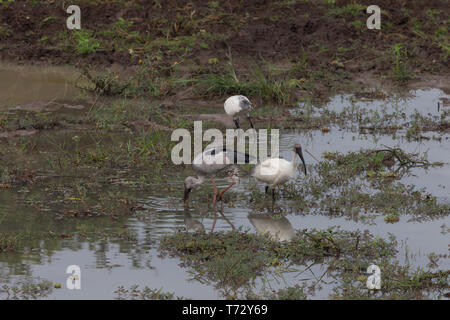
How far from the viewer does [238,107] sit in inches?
441

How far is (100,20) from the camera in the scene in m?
16.6

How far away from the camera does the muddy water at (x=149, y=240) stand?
247 inches

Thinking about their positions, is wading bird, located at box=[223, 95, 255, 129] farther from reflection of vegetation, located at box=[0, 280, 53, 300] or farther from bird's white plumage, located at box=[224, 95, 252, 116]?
reflection of vegetation, located at box=[0, 280, 53, 300]

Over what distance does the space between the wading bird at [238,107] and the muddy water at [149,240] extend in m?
1.48

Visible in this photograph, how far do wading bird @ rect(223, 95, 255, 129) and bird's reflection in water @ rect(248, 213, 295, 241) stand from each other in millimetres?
3457

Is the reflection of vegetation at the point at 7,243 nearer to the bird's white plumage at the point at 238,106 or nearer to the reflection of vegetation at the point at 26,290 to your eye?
the reflection of vegetation at the point at 26,290

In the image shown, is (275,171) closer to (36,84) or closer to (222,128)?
(222,128)

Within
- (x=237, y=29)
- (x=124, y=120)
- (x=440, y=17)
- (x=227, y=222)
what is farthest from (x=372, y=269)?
(x=440, y=17)

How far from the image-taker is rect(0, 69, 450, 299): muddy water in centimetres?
629

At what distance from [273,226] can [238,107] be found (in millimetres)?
3830

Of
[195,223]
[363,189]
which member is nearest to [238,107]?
[363,189]

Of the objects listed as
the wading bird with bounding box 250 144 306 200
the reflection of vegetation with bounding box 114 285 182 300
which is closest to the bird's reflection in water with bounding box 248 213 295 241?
the wading bird with bounding box 250 144 306 200

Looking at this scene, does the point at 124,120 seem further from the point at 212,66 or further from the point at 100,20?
the point at 100,20
